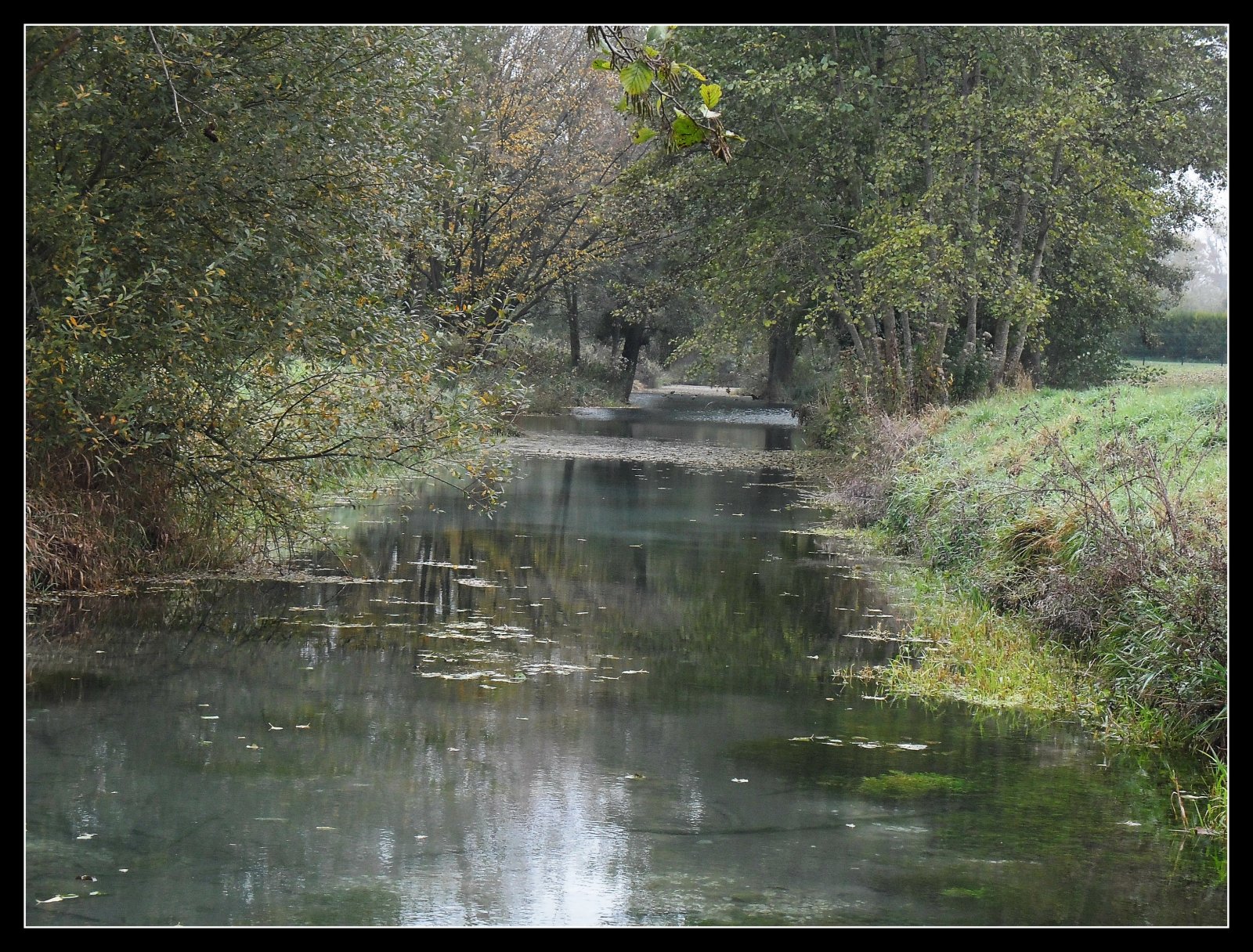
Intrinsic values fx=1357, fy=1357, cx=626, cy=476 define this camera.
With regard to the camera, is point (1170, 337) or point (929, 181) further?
point (1170, 337)

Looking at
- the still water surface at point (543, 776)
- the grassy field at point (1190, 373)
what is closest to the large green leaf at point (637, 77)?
the still water surface at point (543, 776)

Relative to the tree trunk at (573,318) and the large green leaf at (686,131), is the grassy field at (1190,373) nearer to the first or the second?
the large green leaf at (686,131)

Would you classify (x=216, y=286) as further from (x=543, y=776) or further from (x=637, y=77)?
(x=637, y=77)

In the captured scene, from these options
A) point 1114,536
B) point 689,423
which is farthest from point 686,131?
point 689,423

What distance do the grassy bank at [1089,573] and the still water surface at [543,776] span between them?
43cm

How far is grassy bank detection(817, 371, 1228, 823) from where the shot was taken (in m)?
8.05

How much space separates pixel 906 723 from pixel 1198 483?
12.4ft

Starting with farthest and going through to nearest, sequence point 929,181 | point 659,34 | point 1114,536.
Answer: point 929,181 < point 1114,536 < point 659,34

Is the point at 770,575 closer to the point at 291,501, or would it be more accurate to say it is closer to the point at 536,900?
the point at 291,501

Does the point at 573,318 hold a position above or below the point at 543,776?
above

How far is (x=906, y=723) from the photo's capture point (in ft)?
28.3

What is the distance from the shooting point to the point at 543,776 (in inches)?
284

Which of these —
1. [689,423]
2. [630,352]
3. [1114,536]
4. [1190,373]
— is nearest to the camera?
[1114,536]

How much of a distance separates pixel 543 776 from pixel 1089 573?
4.45 meters
